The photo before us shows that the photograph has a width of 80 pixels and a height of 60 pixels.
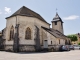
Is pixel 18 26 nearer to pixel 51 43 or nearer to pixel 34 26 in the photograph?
pixel 34 26

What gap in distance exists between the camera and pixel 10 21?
913 inches

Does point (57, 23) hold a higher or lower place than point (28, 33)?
higher

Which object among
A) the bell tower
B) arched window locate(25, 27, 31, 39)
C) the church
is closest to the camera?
the church

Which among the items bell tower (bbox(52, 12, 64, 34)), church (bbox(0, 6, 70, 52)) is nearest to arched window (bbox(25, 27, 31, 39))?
church (bbox(0, 6, 70, 52))

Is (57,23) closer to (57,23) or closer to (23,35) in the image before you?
(57,23)

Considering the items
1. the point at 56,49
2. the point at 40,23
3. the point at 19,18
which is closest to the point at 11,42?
the point at 19,18

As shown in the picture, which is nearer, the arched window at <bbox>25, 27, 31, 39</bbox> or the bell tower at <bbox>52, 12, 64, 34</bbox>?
the arched window at <bbox>25, 27, 31, 39</bbox>

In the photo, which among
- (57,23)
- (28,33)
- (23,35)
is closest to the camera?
(23,35)

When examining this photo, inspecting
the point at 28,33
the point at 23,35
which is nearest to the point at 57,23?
the point at 28,33

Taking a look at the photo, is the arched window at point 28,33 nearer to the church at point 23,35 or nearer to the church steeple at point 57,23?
the church at point 23,35

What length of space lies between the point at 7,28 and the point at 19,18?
13.8ft

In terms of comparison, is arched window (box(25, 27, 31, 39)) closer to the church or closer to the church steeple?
the church

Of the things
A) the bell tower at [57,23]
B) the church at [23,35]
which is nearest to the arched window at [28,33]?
the church at [23,35]

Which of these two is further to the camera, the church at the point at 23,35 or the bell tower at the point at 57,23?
the bell tower at the point at 57,23
